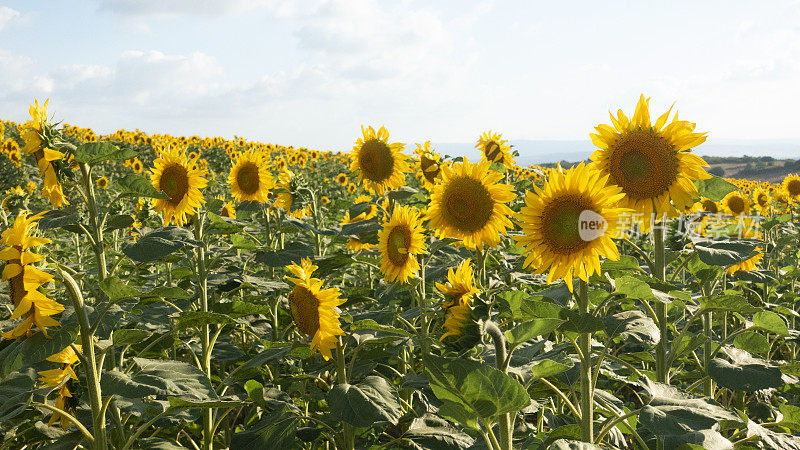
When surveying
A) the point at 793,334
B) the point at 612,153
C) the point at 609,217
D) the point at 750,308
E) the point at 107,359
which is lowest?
the point at 793,334

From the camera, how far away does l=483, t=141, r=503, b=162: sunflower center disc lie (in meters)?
5.27

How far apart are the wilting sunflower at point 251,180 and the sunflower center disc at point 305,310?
2.14 meters

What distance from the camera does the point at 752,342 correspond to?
2.41 meters

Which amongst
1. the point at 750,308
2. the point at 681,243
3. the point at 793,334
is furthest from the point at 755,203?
the point at 750,308

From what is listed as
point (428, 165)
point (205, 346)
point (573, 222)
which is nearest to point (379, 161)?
point (428, 165)

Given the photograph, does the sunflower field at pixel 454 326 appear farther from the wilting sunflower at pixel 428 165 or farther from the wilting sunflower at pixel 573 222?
the wilting sunflower at pixel 428 165

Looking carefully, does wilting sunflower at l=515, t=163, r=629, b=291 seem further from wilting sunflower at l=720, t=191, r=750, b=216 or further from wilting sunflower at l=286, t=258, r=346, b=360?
wilting sunflower at l=720, t=191, r=750, b=216

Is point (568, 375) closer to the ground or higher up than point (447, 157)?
closer to the ground

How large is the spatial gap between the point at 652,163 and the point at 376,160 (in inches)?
79.4

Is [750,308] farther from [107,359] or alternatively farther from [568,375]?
[107,359]

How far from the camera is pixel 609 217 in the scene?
1.87 meters

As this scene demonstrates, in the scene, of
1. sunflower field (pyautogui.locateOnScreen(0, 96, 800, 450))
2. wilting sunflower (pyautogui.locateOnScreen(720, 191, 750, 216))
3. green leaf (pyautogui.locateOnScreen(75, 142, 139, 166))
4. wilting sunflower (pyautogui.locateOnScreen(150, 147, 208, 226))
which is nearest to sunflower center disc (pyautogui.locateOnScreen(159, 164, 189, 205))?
wilting sunflower (pyautogui.locateOnScreen(150, 147, 208, 226))

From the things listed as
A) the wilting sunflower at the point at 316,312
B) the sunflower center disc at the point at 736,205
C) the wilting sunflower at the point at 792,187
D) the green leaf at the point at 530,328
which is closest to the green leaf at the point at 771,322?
the green leaf at the point at 530,328

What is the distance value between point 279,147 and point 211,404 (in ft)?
54.7
